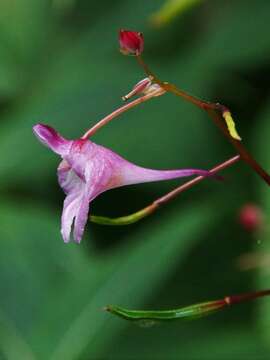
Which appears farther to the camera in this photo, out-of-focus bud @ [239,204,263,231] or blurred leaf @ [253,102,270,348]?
blurred leaf @ [253,102,270,348]

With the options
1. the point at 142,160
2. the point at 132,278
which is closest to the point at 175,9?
the point at 132,278

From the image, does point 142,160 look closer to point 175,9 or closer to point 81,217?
point 175,9

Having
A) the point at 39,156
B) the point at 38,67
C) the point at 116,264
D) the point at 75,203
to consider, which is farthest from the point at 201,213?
the point at 75,203

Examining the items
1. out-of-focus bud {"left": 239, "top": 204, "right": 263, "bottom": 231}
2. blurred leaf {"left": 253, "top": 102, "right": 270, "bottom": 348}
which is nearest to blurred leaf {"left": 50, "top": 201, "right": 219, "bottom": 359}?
blurred leaf {"left": 253, "top": 102, "right": 270, "bottom": 348}

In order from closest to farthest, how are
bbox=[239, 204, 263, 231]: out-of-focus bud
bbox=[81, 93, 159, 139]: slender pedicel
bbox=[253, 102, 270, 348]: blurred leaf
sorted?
bbox=[81, 93, 159, 139]: slender pedicel
bbox=[239, 204, 263, 231]: out-of-focus bud
bbox=[253, 102, 270, 348]: blurred leaf

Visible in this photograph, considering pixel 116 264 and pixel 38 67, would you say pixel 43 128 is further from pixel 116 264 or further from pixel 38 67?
pixel 38 67

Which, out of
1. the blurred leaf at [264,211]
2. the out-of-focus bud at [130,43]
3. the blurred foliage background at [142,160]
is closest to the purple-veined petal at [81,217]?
the out-of-focus bud at [130,43]

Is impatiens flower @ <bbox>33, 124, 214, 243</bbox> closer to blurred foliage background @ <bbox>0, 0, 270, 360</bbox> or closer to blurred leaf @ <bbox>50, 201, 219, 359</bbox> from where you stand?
blurred leaf @ <bbox>50, 201, 219, 359</bbox>
